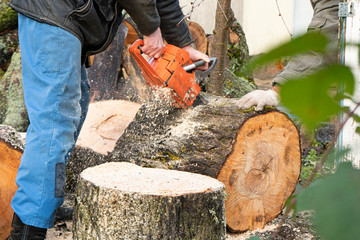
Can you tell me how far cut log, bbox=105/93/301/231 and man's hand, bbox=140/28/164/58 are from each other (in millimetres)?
412

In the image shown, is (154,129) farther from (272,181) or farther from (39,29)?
(39,29)

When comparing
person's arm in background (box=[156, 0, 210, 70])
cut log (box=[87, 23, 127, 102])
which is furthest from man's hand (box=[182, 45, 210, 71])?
cut log (box=[87, 23, 127, 102])

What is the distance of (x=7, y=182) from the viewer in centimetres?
226

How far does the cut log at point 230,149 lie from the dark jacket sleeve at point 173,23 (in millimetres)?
454

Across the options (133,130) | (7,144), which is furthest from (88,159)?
(7,144)

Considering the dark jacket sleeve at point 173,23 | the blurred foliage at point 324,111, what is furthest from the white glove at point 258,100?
the blurred foliage at point 324,111

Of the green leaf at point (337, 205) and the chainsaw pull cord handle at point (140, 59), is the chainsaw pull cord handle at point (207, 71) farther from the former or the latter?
the green leaf at point (337, 205)

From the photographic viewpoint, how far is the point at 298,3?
8.64 meters

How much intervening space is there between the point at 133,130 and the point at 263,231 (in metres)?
1.14

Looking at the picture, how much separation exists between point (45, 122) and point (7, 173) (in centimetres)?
63

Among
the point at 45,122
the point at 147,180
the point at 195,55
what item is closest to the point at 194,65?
the point at 195,55

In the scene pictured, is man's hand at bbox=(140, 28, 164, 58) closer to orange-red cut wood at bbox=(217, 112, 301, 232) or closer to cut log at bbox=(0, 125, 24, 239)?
orange-red cut wood at bbox=(217, 112, 301, 232)

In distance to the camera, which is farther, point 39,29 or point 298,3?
point 298,3

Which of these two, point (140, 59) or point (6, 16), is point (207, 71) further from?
point (6, 16)
